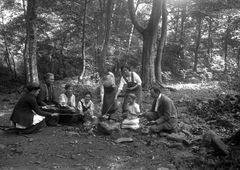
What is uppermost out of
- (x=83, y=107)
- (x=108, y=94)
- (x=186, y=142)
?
(x=108, y=94)

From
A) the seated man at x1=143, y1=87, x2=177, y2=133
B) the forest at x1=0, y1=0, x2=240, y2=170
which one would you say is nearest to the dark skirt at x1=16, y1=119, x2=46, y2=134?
the forest at x1=0, y1=0, x2=240, y2=170

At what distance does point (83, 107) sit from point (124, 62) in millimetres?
13129

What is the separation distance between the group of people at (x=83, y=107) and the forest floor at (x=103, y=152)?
36 centimetres

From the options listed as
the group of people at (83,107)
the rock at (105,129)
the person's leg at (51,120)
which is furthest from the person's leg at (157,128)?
the person's leg at (51,120)

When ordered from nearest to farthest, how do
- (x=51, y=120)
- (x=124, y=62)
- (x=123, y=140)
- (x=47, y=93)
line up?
(x=123, y=140) → (x=51, y=120) → (x=47, y=93) → (x=124, y=62)

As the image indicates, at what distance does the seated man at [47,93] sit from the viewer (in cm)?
634

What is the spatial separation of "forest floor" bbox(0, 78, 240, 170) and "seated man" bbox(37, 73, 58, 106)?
910 millimetres

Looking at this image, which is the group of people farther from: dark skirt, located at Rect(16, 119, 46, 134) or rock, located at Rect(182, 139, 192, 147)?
rock, located at Rect(182, 139, 192, 147)

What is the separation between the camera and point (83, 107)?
6.81 meters

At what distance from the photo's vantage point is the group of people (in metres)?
5.36

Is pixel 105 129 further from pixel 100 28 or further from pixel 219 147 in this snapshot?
pixel 100 28

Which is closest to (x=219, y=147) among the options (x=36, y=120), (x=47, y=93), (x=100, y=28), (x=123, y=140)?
(x=123, y=140)

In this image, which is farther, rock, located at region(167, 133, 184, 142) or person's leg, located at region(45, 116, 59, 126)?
person's leg, located at region(45, 116, 59, 126)

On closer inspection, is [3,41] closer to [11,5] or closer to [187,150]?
[11,5]
